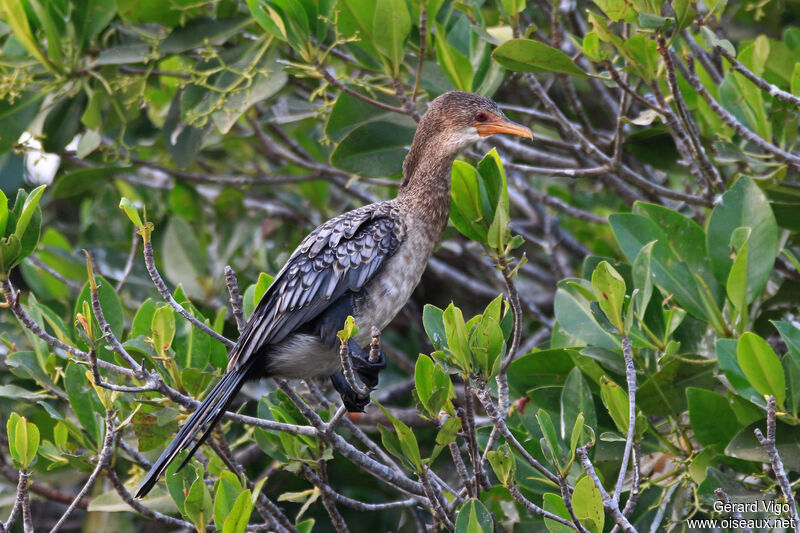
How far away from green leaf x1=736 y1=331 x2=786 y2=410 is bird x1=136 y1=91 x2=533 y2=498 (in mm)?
1205

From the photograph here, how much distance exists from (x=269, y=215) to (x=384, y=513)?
1956 millimetres

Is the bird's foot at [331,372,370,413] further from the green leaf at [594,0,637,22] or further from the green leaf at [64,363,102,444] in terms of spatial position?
the green leaf at [594,0,637,22]

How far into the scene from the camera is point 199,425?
2891mm

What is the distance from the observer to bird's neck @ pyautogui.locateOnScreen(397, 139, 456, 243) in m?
3.77

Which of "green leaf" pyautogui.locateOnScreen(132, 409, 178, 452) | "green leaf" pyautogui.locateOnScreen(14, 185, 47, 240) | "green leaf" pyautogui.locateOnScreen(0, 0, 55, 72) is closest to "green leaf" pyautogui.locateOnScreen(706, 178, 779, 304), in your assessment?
"green leaf" pyautogui.locateOnScreen(132, 409, 178, 452)

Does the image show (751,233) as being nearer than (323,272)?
Yes

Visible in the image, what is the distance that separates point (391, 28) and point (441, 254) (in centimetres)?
206

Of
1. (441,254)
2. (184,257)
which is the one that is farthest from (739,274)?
(184,257)

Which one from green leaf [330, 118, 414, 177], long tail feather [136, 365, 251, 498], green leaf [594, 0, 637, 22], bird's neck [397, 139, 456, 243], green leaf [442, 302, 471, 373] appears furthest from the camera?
green leaf [330, 118, 414, 177]

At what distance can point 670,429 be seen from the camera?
333cm

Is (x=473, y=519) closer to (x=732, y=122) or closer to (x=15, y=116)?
(x=732, y=122)

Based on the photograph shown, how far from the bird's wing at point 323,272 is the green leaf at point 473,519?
3.34 feet

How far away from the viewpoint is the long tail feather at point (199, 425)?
9.18ft

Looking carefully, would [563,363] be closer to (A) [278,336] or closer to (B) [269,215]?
(A) [278,336]
